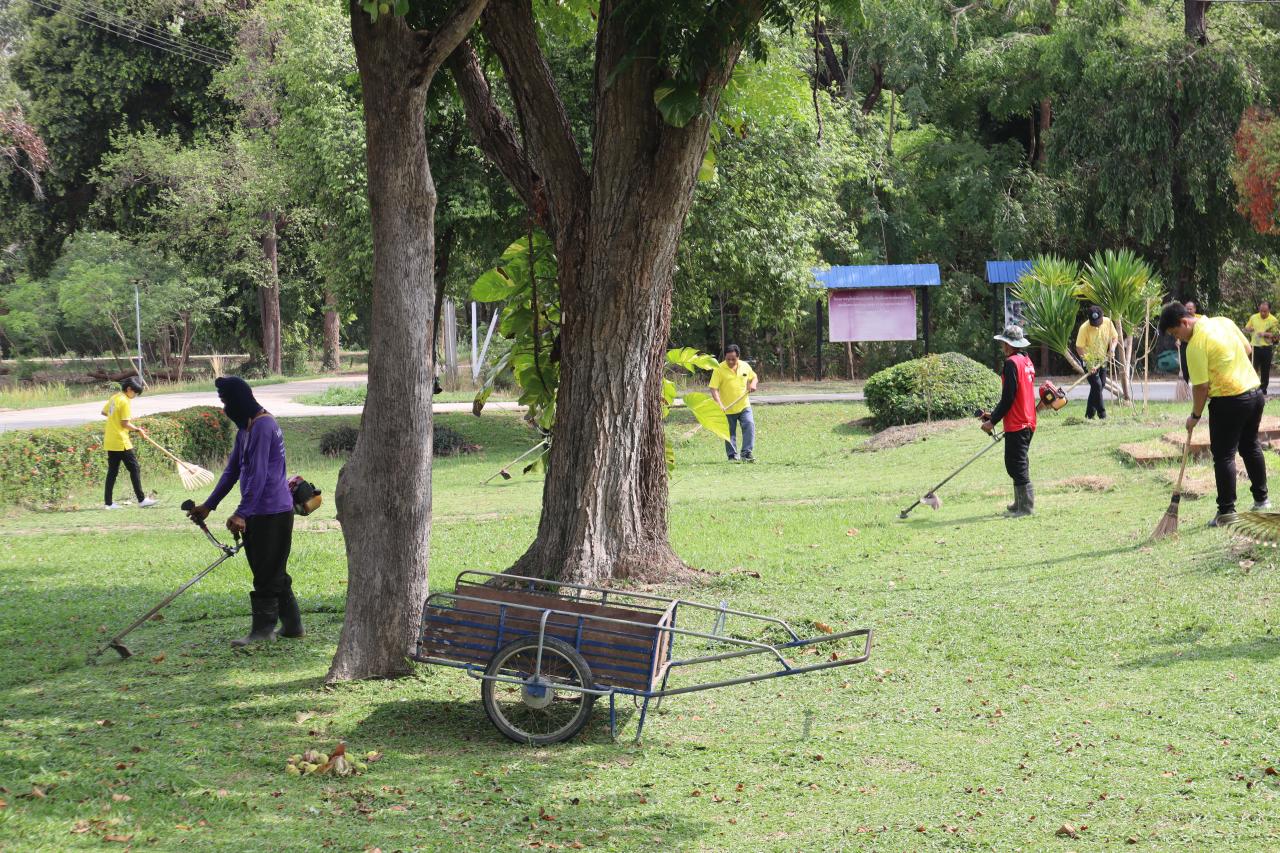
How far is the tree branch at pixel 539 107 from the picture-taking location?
9.14 m

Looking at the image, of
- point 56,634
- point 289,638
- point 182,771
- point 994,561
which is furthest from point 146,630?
point 994,561

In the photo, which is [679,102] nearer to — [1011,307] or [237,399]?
[237,399]

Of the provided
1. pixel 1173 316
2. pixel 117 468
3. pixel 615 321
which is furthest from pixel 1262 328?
pixel 117 468

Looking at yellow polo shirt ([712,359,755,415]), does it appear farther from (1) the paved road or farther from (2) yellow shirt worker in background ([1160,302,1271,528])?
(2) yellow shirt worker in background ([1160,302,1271,528])

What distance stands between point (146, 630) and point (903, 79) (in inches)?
1144

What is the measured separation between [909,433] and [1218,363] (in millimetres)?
10594

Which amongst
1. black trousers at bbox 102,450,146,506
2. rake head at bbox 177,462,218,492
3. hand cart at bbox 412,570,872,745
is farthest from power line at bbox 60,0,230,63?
hand cart at bbox 412,570,872,745

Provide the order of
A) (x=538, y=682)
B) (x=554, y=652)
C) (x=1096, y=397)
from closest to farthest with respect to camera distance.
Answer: (x=538, y=682)
(x=554, y=652)
(x=1096, y=397)

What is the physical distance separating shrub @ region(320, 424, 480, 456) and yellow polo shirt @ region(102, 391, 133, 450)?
7023 millimetres

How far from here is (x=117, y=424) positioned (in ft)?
53.4

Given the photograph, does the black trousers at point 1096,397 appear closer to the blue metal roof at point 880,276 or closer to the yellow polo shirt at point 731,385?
the yellow polo shirt at point 731,385

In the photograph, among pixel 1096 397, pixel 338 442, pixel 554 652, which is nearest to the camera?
pixel 554 652

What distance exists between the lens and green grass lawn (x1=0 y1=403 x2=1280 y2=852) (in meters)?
5.10

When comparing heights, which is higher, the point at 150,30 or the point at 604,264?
the point at 150,30
